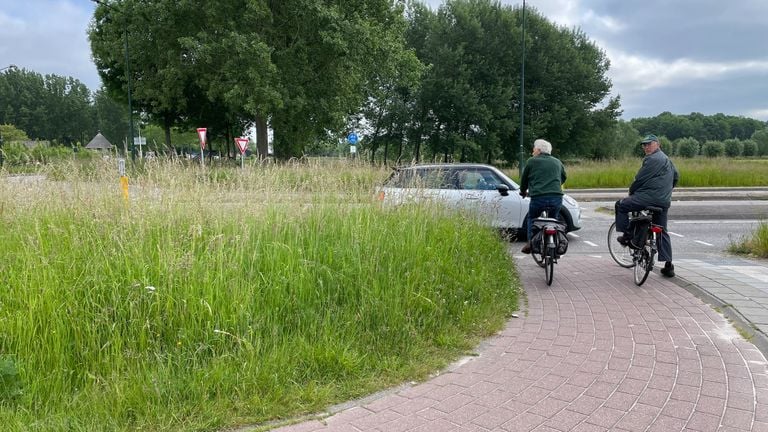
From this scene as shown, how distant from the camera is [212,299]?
3488mm

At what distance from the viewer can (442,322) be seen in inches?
161

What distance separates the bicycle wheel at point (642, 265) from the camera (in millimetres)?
5711

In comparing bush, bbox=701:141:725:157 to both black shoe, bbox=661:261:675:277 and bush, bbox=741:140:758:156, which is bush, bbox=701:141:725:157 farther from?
black shoe, bbox=661:261:675:277

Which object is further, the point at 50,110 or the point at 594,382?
the point at 50,110

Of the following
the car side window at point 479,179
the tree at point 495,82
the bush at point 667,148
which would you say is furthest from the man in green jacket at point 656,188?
the tree at point 495,82

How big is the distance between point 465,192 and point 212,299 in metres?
5.79

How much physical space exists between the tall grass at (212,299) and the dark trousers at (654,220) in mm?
1960

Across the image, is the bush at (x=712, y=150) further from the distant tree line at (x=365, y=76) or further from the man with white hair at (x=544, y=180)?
the man with white hair at (x=544, y=180)

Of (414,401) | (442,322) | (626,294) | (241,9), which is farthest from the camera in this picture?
(241,9)

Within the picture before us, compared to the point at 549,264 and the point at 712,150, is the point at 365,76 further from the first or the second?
the point at 712,150

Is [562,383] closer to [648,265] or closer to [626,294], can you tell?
[626,294]

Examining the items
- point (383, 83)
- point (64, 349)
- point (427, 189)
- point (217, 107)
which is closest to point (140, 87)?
point (217, 107)

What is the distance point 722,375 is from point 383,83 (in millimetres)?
39795

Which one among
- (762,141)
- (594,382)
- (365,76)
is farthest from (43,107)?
(762,141)
